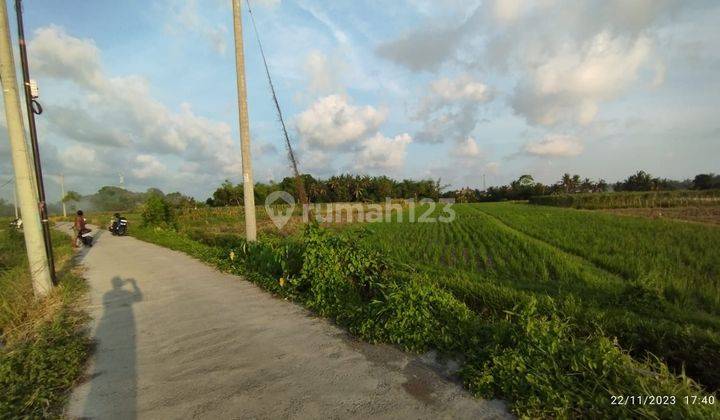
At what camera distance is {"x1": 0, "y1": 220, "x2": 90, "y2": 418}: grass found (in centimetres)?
293

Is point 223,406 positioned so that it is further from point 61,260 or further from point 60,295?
point 61,260

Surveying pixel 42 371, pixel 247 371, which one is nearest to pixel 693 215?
pixel 247 371

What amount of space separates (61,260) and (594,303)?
506 inches

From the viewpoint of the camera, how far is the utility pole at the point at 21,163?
5.35 meters

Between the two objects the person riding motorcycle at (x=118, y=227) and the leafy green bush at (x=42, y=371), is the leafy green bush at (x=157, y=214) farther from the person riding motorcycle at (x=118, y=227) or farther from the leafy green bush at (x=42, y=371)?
A: the leafy green bush at (x=42, y=371)

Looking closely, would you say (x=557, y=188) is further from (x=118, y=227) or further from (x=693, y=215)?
(x=118, y=227)

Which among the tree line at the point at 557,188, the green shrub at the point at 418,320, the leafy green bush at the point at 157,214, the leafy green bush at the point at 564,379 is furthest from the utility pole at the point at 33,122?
the tree line at the point at 557,188

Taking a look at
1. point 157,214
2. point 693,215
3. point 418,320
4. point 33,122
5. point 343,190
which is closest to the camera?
point 418,320

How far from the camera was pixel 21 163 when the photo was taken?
542cm

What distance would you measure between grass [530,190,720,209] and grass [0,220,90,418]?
4830 centimetres

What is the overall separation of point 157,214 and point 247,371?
68.0 feet

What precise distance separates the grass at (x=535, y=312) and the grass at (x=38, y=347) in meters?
2.65

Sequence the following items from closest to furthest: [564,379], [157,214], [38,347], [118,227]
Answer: [564,379] < [38,347] < [118,227] < [157,214]

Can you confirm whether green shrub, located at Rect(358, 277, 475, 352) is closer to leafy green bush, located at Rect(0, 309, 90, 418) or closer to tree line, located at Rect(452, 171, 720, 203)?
leafy green bush, located at Rect(0, 309, 90, 418)
